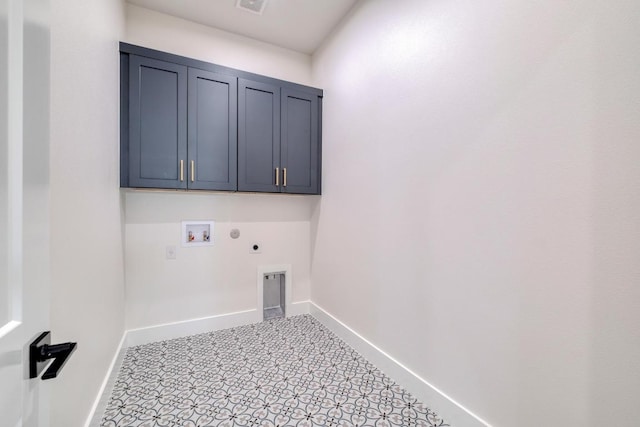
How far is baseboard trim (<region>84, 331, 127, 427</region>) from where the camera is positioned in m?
1.40

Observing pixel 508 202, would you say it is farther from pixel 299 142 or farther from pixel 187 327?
pixel 187 327

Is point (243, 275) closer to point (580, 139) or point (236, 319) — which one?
point (236, 319)

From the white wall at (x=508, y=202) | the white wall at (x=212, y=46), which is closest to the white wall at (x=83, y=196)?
the white wall at (x=212, y=46)

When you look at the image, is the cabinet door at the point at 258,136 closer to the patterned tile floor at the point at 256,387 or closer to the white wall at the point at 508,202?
the white wall at the point at 508,202

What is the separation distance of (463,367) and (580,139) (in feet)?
3.94

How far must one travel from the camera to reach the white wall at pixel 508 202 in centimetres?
95

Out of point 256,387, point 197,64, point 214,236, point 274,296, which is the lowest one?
point 256,387

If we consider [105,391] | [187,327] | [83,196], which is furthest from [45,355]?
[187,327]

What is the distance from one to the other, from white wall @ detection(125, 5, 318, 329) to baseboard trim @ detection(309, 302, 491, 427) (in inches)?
32.6

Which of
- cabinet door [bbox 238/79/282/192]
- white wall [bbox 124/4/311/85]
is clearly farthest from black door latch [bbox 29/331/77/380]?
white wall [bbox 124/4/311/85]

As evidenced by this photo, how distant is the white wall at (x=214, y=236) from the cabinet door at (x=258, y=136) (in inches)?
13.2

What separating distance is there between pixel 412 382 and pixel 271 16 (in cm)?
307

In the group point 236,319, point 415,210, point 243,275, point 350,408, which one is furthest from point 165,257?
point 415,210

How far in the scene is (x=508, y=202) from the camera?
124cm
